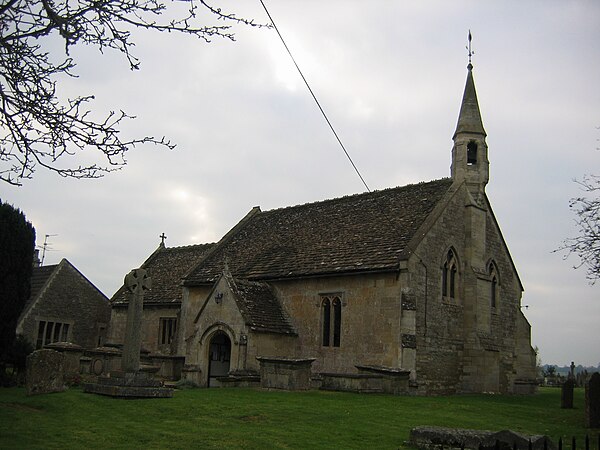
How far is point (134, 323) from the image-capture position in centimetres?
1891

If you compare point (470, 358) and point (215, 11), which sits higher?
point (215, 11)

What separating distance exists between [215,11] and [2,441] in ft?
28.3

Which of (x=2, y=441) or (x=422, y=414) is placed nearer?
(x=2, y=441)

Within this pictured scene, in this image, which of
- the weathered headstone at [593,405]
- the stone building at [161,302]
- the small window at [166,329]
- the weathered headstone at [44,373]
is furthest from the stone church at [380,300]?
the weathered headstone at [593,405]

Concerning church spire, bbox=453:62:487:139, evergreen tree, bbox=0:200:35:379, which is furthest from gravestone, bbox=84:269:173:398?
church spire, bbox=453:62:487:139

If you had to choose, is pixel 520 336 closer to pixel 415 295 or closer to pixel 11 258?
pixel 415 295

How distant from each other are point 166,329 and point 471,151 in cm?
1981

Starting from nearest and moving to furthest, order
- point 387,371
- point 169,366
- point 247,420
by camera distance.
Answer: point 247,420 → point 387,371 → point 169,366

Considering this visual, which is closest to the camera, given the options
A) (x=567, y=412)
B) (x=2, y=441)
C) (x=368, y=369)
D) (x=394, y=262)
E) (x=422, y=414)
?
(x=2, y=441)

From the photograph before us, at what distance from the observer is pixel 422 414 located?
1688 cm

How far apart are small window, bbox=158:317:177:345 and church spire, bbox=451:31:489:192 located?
17945 mm

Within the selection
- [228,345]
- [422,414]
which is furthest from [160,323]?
[422,414]

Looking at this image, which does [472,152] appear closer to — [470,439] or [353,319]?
[353,319]

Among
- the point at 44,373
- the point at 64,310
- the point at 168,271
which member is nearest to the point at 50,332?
the point at 64,310
